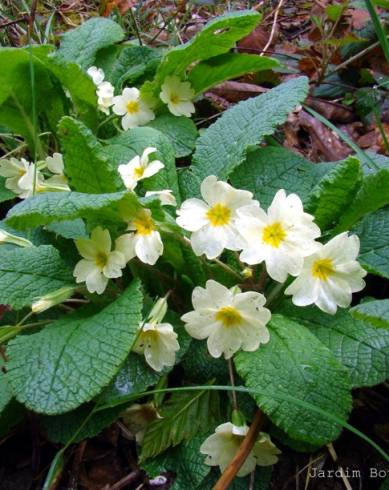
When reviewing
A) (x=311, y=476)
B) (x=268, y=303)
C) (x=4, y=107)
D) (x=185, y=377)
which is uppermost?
(x=4, y=107)

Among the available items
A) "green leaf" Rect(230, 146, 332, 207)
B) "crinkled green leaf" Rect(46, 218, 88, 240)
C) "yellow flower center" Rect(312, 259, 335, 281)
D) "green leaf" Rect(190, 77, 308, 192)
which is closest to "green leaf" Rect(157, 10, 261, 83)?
"green leaf" Rect(190, 77, 308, 192)

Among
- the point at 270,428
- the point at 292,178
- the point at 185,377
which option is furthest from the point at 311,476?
the point at 292,178

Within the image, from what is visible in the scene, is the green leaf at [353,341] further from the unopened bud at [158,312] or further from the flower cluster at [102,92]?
the flower cluster at [102,92]

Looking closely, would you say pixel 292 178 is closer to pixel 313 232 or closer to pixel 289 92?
pixel 289 92

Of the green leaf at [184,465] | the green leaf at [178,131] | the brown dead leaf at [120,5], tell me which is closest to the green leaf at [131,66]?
the green leaf at [178,131]

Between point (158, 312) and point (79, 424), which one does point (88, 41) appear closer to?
point (158, 312)

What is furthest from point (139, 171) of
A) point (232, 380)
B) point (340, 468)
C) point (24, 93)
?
point (340, 468)

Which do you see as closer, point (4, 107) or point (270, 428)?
point (270, 428)
